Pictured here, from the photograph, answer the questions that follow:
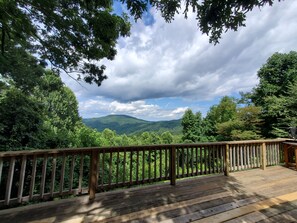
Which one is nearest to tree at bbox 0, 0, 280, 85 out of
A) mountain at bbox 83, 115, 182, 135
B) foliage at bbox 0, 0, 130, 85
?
foliage at bbox 0, 0, 130, 85

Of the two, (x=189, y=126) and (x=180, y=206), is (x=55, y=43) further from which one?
(x=189, y=126)

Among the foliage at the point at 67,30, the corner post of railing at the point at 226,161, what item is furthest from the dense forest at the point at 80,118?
the corner post of railing at the point at 226,161

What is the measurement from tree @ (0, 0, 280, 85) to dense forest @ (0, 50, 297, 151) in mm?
896

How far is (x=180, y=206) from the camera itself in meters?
2.61

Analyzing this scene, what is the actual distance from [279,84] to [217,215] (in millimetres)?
16053

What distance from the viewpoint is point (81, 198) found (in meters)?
2.92

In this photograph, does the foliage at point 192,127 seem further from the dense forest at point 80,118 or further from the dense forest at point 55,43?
the dense forest at point 55,43

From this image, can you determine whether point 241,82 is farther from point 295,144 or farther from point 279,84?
point 295,144

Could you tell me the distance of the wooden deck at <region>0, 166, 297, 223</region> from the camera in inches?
89.3

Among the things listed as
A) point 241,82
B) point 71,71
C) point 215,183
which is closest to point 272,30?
point 215,183

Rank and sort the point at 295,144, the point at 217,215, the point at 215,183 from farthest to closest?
the point at 295,144 < the point at 215,183 < the point at 217,215

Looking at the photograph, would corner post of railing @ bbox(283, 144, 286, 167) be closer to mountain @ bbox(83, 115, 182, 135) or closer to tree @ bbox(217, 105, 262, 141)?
tree @ bbox(217, 105, 262, 141)

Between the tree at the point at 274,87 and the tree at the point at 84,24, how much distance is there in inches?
514

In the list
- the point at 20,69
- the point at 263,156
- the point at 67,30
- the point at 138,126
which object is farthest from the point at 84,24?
Answer: the point at 138,126
